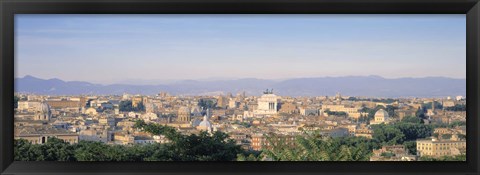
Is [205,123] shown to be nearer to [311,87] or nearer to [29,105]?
[311,87]

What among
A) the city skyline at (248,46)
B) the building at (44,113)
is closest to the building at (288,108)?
the city skyline at (248,46)

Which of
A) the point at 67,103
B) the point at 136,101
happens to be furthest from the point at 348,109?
the point at 67,103

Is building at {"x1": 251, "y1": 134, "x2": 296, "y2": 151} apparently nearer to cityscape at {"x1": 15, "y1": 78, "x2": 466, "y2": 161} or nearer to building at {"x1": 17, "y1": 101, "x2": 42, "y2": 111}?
cityscape at {"x1": 15, "y1": 78, "x2": 466, "y2": 161}

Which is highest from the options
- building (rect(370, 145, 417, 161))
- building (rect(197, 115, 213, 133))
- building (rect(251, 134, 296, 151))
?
building (rect(197, 115, 213, 133))

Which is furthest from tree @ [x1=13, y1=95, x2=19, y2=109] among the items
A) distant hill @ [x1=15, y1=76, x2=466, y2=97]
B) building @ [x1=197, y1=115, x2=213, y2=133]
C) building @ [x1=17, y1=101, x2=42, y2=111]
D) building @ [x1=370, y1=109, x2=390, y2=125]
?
building @ [x1=370, y1=109, x2=390, y2=125]

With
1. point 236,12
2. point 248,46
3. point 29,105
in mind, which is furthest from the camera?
point 248,46

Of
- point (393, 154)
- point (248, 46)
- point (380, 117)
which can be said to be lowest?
point (393, 154)

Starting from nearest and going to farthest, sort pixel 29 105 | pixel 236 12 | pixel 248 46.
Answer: pixel 236 12, pixel 29 105, pixel 248 46
